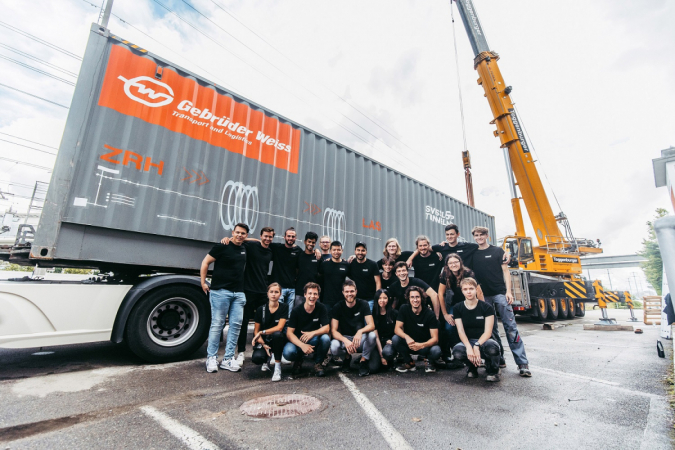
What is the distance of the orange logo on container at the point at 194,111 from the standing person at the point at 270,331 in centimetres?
218

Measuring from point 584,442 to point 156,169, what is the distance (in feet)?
15.0

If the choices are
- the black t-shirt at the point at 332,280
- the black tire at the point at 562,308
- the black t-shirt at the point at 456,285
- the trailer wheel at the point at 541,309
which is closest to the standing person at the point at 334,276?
the black t-shirt at the point at 332,280

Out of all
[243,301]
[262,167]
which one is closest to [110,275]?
[243,301]

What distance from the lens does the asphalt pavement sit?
77.1 inches

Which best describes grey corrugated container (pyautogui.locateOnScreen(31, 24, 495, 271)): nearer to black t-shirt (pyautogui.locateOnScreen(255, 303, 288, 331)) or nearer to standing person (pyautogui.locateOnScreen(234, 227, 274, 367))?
standing person (pyautogui.locateOnScreen(234, 227, 274, 367))

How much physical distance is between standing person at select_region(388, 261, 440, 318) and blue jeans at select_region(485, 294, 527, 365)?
0.62 m

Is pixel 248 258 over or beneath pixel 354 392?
over

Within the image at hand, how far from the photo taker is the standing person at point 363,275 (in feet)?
13.7

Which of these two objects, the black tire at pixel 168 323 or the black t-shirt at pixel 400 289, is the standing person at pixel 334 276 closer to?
the black t-shirt at pixel 400 289

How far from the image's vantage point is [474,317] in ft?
11.4

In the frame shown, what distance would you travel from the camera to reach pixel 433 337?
3.51 meters

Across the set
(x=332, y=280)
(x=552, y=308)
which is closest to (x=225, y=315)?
(x=332, y=280)

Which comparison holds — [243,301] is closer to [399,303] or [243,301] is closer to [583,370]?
[399,303]

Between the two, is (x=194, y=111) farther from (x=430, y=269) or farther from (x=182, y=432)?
(x=430, y=269)
